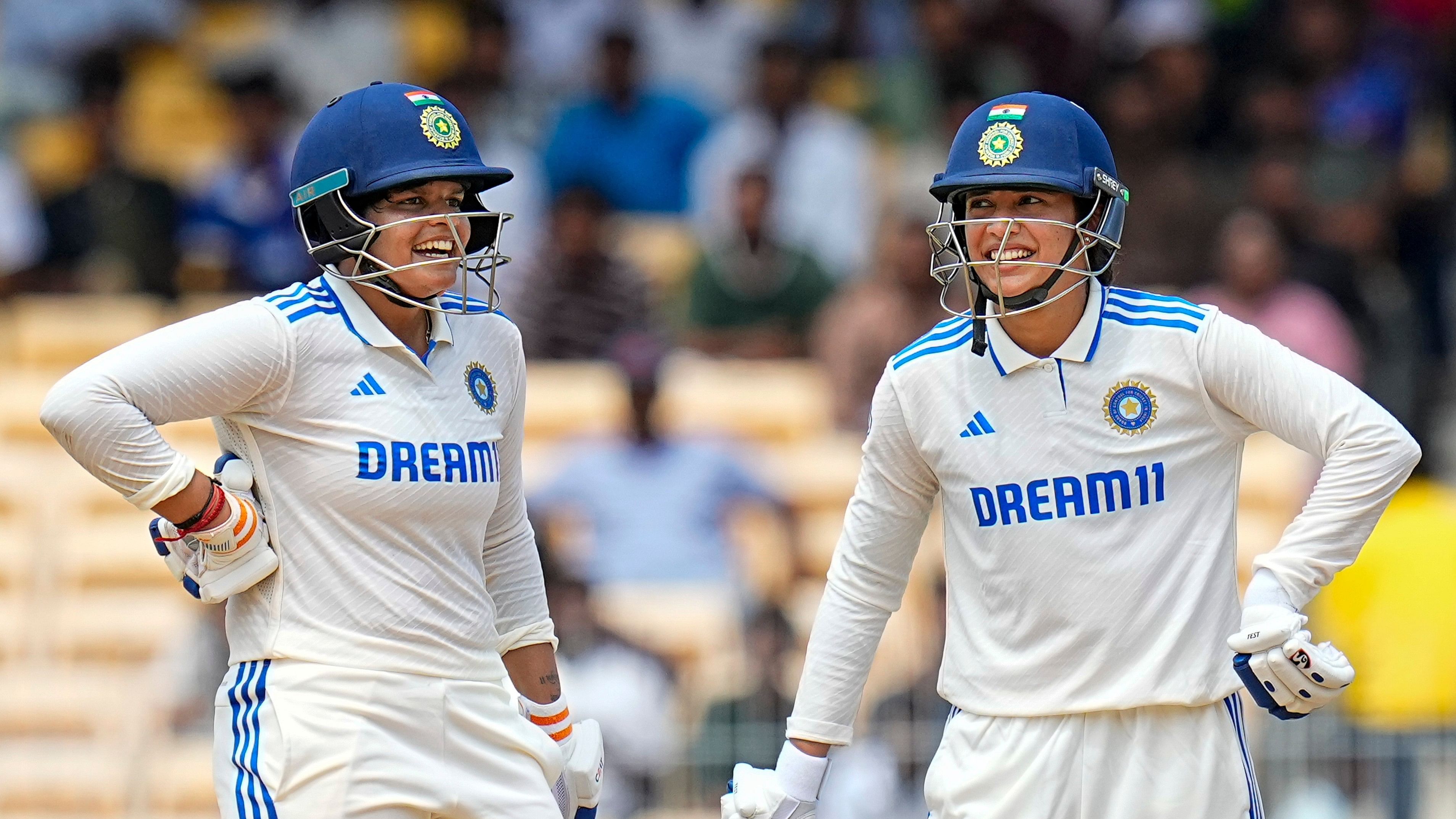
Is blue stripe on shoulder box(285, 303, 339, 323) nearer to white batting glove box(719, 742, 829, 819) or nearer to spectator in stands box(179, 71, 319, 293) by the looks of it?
white batting glove box(719, 742, 829, 819)

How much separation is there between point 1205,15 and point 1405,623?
5.18m

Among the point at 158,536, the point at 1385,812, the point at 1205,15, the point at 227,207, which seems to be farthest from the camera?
the point at 1205,15

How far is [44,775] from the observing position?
345 inches

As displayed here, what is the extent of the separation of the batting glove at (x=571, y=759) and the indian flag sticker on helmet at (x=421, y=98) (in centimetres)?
136

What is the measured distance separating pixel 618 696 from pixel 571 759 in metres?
2.97

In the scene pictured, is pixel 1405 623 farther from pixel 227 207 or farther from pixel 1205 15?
pixel 227 207

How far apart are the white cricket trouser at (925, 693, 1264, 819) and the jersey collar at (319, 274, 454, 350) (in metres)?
1.53

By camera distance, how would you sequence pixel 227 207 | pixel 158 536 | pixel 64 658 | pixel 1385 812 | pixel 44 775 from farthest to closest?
pixel 227 207, pixel 64 658, pixel 44 775, pixel 1385 812, pixel 158 536

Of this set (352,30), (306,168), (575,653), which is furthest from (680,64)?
(306,168)

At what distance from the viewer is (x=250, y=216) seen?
11422 millimetres

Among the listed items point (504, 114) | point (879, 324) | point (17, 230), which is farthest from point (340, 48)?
point (879, 324)

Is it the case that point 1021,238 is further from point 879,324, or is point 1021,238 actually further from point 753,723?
point 879,324

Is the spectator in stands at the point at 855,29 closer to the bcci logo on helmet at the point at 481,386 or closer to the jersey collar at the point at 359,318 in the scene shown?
the bcci logo on helmet at the point at 481,386

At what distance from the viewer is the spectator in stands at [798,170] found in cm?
1141
